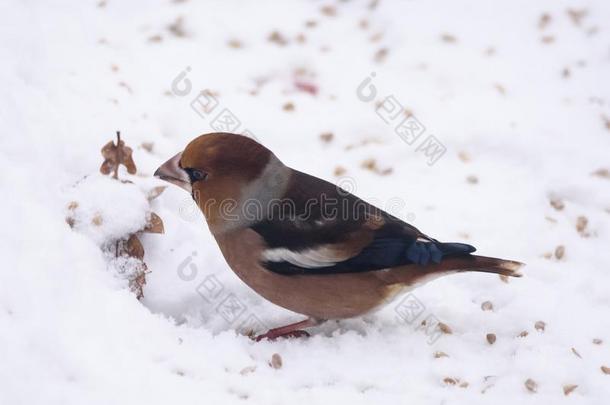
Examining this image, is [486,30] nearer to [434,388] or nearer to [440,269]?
[440,269]

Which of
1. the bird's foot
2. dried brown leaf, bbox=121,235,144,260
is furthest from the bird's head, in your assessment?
the bird's foot

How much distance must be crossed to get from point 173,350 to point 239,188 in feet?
2.17

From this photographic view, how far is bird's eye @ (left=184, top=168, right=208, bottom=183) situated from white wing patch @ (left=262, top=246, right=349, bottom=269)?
1.23 feet

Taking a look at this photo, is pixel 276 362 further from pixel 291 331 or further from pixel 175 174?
pixel 175 174

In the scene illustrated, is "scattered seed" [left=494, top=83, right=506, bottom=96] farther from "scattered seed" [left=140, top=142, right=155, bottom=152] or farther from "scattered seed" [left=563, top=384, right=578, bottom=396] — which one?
"scattered seed" [left=563, top=384, right=578, bottom=396]

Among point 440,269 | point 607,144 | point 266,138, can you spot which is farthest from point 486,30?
point 440,269

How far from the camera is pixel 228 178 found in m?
3.14

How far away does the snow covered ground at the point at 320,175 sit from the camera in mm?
2818

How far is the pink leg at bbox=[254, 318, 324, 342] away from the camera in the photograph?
318cm

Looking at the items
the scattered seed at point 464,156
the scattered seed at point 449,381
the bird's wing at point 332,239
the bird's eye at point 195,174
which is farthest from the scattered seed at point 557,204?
the bird's eye at point 195,174

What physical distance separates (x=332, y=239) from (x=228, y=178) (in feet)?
1.48

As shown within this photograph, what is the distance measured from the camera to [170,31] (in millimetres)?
5297

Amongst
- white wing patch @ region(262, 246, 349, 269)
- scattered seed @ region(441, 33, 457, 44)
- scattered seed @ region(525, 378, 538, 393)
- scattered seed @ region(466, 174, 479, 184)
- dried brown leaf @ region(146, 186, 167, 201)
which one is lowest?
scattered seed @ region(525, 378, 538, 393)

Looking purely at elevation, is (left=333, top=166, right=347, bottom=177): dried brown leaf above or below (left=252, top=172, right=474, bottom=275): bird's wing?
above
